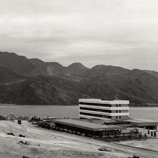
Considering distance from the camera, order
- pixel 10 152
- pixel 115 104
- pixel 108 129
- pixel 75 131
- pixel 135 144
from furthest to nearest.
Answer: pixel 115 104, pixel 75 131, pixel 108 129, pixel 135 144, pixel 10 152

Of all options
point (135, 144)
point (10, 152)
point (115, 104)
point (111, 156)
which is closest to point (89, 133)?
point (135, 144)

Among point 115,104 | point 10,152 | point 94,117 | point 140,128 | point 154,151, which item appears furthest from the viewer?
Answer: point 94,117

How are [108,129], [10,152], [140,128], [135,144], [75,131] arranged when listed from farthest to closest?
[140,128], [75,131], [108,129], [135,144], [10,152]

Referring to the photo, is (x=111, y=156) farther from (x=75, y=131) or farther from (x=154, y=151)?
(x=75, y=131)

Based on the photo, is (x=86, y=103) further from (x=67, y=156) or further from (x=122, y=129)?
(x=67, y=156)

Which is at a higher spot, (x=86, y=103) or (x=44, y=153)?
(x=86, y=103)

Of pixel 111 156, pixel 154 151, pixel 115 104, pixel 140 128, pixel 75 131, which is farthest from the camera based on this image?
pixel 115 104

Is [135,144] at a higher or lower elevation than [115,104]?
lower

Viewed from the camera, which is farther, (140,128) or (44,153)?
(140,128)

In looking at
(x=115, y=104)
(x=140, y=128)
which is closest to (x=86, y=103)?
(x=115, y=104)
